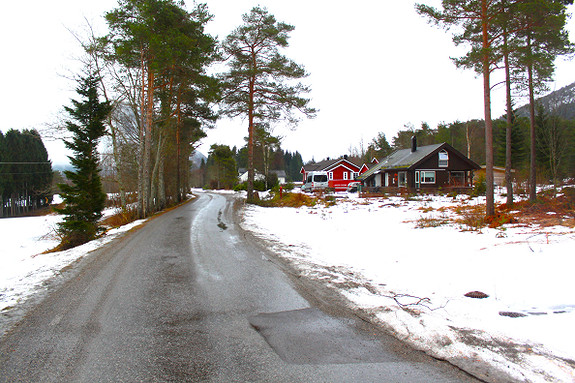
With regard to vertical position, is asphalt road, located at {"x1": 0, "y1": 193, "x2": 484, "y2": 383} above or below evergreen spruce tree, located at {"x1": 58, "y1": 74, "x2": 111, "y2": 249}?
below

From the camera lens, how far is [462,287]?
4871mm

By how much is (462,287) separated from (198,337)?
4096 millimetres

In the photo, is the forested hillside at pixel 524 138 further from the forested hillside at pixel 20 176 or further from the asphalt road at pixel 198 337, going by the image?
the forested hillside at pixel 20 176

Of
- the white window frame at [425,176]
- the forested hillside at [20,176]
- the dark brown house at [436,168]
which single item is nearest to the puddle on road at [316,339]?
the dark brown house at [436,168]

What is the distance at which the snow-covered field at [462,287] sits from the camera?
3029 millimetres

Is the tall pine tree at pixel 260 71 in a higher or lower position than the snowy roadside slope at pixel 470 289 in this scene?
higher

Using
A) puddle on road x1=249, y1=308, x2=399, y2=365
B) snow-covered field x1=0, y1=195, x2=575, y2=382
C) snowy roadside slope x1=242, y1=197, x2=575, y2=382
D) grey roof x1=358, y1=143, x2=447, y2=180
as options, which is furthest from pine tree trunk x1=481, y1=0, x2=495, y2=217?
grey roof x1=358, y1=143, x2=447, y2=180

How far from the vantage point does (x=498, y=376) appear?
8.79 ft

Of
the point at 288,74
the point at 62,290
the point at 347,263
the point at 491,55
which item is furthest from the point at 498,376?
the point at 288,74

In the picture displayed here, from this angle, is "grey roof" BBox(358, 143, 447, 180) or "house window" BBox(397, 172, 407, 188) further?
"house window" BBox(397, 172, 407, 188)

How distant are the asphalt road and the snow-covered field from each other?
0.49 metres

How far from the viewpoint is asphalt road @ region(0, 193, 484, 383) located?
2.81m

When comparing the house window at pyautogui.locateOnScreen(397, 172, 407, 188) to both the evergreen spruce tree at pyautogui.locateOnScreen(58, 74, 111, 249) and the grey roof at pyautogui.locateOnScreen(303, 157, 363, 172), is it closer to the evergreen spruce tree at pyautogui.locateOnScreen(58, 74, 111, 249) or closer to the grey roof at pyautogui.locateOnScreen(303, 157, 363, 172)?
the grey roof at pyautogui.locateOnScreen(303, 157, 363, 172)

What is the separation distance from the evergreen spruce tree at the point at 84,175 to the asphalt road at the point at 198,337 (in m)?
7.45
